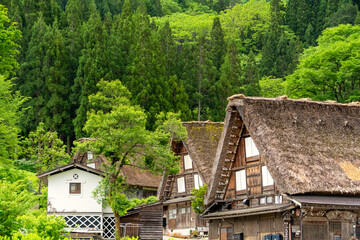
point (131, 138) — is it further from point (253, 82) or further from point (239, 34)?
point (239, 34)

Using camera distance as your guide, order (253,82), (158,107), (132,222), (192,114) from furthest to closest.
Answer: (253,82)
(192,114)
(158,107)
(132,222)

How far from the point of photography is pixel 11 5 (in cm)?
6906

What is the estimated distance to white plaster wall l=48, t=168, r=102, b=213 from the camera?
116 feet

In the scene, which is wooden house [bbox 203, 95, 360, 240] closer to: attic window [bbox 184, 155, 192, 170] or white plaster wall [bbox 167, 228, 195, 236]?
white plaster wall [bbox 167, 228, 195, 236]

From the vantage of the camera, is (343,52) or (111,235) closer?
(111,235)

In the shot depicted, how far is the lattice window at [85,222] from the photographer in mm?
35625

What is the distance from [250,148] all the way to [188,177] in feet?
32.7

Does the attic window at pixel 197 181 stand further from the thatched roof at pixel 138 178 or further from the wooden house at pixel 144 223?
the thatched roof at pixel 138 178

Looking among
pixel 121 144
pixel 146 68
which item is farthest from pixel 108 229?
pixel 146 68

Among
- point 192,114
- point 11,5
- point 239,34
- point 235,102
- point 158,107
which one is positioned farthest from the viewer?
point 239,34

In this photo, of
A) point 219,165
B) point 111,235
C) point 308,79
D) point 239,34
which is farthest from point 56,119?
point 239,34

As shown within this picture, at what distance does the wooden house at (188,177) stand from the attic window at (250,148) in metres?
6.29

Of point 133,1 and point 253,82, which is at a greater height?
point 133,1

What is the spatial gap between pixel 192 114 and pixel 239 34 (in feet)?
126
